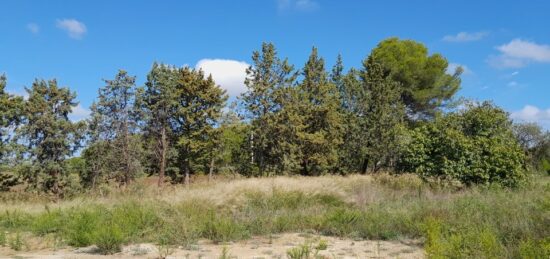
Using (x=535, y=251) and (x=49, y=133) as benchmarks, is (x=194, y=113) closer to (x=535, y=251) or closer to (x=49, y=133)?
(x=49, y=133)

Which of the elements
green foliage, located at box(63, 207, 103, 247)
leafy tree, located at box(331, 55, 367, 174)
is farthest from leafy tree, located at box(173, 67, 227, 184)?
green foliage, located at box(63, 207, 103, 247)

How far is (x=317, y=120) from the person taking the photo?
30469 millimetres

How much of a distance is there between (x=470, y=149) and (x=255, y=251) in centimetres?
1339

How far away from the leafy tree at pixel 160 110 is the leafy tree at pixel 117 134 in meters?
1.60

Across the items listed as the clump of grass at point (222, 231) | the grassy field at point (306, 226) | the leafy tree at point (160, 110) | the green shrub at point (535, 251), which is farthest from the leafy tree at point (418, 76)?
the green shrub at point (535, 251)

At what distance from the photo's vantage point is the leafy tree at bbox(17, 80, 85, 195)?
26.8 metres

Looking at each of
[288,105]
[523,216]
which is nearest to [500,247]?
[523,216]

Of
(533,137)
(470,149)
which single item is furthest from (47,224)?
(533,137)

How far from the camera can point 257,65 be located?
103 ft

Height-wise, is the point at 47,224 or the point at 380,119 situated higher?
the point at 380,119

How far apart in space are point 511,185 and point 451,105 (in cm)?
2388

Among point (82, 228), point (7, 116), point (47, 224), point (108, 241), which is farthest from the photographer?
point (7, 116)

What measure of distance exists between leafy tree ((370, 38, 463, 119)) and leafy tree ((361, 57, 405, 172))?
28.4 ft

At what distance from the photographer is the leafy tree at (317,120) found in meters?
29.7
